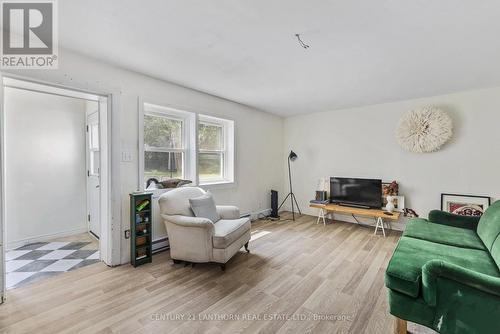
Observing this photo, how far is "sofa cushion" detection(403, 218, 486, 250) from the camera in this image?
206 centimetres

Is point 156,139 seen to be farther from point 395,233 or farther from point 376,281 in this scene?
point 395,233

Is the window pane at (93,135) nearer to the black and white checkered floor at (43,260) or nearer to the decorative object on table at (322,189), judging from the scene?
the black and white checkered floor at (43,260)

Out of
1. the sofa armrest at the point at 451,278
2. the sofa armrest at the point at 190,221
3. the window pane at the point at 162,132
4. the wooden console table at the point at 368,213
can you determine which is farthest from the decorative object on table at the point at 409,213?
the window pane at the point at 162,132

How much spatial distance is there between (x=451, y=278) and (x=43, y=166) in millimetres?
4814

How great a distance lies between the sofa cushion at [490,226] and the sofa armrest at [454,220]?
0.86 ft

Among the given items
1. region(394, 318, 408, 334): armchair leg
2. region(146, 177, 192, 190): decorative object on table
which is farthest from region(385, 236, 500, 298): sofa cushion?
region(146, 177, 192, 190): decorative object on table

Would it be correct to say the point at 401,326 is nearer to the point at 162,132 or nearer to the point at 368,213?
the point at 368,213

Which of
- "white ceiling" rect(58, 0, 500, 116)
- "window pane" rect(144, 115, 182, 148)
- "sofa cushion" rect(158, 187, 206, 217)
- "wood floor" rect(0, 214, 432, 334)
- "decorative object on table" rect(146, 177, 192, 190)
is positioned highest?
"white ceiling" rect(58, 0, 500, 116)

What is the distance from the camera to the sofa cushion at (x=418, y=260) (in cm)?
144

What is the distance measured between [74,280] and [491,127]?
5.59m

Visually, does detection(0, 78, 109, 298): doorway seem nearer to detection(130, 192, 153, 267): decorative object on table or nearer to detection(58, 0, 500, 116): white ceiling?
detection(130, 192, 153, 267): decorative object on table

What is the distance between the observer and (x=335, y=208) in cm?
401

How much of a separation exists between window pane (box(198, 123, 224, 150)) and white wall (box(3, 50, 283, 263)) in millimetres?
302

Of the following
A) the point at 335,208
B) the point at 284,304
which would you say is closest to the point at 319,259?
the point at 284,304
